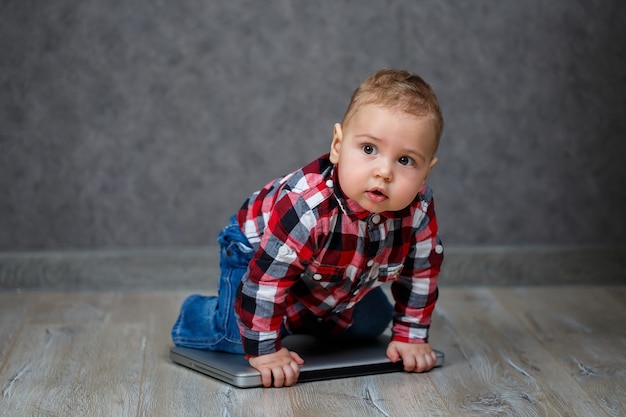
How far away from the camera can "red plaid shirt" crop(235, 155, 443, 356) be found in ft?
4.37

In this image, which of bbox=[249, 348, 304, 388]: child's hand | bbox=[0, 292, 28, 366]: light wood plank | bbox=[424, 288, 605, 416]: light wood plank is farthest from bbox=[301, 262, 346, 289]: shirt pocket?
bbox=[0, 292, 28, 366]: light wood plank

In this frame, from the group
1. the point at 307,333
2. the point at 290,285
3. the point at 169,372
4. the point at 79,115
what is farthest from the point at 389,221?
the point at 79,115

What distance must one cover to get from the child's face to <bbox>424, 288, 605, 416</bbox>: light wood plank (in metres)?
0.32

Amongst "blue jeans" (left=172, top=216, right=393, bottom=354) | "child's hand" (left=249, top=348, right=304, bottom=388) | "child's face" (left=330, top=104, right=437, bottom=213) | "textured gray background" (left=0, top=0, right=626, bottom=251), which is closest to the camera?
"child's face" (left=330, top=104, right=437, bottom=213)

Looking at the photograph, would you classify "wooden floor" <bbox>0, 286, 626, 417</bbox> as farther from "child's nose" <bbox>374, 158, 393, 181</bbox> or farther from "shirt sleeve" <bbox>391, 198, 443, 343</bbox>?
"child's nose" <bbox>374, 158, 393, 181</bbox>

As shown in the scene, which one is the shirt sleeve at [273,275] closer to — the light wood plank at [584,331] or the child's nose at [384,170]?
the child's nose at [384,170]

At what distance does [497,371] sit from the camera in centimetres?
147

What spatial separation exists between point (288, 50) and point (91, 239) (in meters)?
0.62

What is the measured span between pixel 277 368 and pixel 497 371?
38cm

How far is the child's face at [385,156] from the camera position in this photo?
1.25 m

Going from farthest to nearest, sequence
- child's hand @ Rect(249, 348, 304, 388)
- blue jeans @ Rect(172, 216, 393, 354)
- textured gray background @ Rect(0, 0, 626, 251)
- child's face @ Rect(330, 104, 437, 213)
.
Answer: textured gray background @ Rect(0, 0, 626, 251) < blue jeans @ Rect(172, 216, 393, 354) < child's hand @ Rect(249, 348, 304, 388) < child's face @ Rect(330, 104, 437, 213)

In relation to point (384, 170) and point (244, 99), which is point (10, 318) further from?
point (384, 170)

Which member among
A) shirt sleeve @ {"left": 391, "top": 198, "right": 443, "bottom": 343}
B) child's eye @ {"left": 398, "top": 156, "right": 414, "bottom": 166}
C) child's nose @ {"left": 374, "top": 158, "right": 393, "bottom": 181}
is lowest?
shirt sleeve @ {"left": 391, "top": 198, "right": 443, "bottom": 343}

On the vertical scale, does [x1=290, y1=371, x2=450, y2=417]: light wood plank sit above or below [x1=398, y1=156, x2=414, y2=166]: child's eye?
below
